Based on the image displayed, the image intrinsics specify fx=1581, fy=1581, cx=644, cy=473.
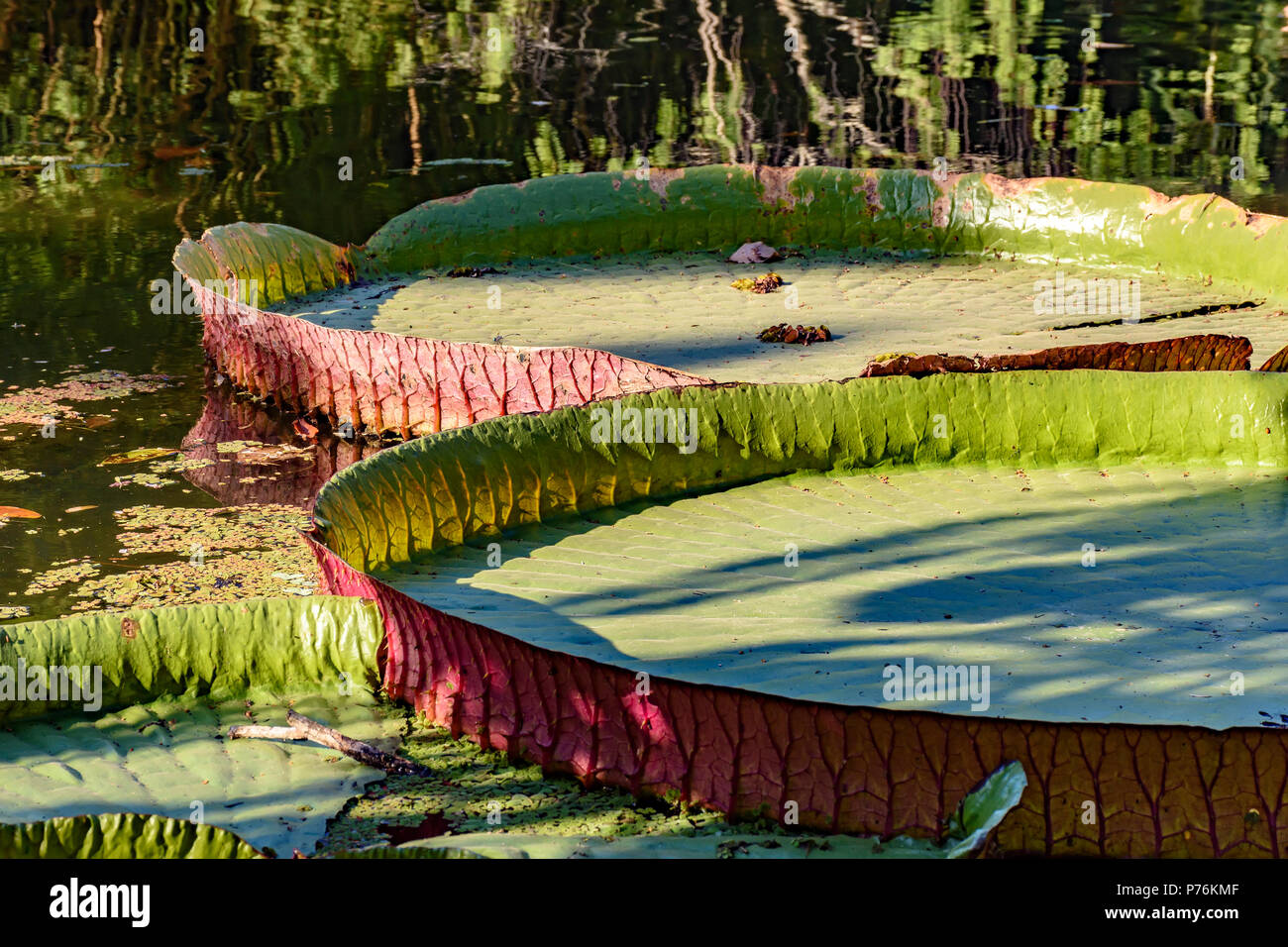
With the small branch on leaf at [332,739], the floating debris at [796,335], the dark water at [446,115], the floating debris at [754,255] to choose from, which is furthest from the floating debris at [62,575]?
the floating debris at [754,255]

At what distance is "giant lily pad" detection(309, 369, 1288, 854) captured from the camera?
2.42m

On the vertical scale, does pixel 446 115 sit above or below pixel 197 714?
above

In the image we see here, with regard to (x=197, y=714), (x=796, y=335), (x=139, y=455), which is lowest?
(x=197, y=714)

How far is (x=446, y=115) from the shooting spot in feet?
35.0

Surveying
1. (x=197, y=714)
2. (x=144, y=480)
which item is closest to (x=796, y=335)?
(x=144, y=480)

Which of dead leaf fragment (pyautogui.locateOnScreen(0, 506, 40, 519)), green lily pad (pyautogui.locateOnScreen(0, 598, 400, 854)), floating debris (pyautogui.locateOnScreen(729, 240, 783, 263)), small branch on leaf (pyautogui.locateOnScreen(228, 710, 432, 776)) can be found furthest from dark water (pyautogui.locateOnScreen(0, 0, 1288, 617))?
floating debris (pyautogui.locateOnScreen(729, 240, 783, 263))

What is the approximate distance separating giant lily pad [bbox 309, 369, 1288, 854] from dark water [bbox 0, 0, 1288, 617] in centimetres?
121

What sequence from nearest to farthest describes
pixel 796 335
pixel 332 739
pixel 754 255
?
pixel 332 739 → pixel 796 335 → pixel 754 255

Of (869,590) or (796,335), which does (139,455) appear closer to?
(796,335)

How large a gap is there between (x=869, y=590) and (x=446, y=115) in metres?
8.10

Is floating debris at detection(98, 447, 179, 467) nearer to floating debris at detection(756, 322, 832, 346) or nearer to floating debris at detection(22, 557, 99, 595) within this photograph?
floating debris at detection(22, 557, 99, 595)

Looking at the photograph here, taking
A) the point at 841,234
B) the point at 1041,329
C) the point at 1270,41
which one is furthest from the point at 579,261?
the point at 1270,41

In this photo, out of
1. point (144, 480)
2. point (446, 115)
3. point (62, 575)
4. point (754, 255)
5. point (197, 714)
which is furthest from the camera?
point (446, 115)

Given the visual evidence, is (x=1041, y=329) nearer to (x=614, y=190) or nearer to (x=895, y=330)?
(x=895, y=330)
